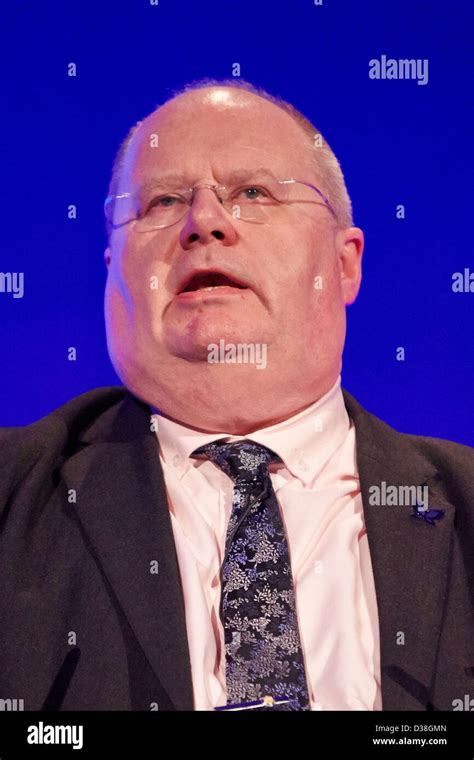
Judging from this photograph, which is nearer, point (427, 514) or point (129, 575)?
point (129, 575)

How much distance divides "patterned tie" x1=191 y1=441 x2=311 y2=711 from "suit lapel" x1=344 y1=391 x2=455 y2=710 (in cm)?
17

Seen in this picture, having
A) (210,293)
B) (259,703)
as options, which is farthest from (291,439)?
(259,703)

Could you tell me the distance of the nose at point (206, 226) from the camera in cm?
216

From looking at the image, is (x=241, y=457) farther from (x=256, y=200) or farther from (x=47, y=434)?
(x=256, y=200)

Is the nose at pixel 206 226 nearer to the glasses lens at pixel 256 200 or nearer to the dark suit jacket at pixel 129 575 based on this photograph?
the glasses lens at pixel 256 200

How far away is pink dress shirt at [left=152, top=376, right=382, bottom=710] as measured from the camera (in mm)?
1827

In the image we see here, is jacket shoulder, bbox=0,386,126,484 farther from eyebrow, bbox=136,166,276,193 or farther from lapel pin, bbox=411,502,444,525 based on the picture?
lapel pin, bbox=411,502,444,525

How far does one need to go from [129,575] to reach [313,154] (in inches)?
45.0

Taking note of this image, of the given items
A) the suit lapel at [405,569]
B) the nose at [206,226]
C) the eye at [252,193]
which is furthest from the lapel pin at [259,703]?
the eye at [252,193]

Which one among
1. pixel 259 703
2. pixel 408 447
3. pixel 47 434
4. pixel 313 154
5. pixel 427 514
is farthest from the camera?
pixel 313 154

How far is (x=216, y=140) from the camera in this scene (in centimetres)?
226

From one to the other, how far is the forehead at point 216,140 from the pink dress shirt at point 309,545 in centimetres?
56
